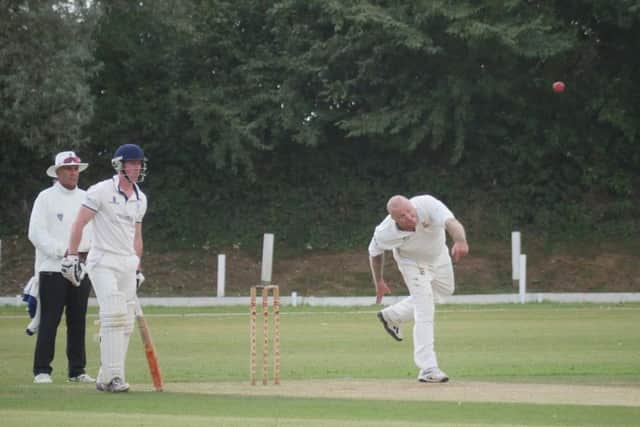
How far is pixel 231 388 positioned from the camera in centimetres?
1027

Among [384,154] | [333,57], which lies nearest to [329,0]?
[333,57]

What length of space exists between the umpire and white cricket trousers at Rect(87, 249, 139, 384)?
1380mm

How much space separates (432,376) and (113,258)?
2811 millimetres

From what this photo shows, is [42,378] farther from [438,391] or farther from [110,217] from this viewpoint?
[438,391]

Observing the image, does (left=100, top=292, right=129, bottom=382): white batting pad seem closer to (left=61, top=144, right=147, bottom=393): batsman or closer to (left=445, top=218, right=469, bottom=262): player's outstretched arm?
(left=61, top=144, right=147, bottom=393): batsman

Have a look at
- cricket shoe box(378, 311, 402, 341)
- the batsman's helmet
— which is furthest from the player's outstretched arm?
the batsman's helmet

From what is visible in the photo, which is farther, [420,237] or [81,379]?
[81,379]

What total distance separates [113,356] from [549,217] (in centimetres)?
2355

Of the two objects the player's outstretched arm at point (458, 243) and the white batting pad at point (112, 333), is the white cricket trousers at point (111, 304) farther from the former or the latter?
the player's outstretched arm at point (458, 243)

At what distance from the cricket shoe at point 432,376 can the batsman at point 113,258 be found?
2.46 m

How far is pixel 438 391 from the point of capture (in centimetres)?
987

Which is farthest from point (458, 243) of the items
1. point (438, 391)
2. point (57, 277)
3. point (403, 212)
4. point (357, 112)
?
point (357, 112)

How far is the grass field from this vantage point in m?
8.12

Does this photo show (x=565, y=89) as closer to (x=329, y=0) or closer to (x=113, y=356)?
(x=329, y=0)
